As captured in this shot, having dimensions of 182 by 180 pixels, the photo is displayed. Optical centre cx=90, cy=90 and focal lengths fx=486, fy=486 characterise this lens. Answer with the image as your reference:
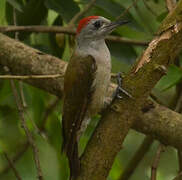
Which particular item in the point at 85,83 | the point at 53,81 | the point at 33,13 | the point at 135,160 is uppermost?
the point at 33,13

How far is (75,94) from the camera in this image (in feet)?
11.0

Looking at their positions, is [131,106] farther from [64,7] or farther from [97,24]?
[64,7]

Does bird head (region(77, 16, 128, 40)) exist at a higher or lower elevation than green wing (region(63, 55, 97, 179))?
higher

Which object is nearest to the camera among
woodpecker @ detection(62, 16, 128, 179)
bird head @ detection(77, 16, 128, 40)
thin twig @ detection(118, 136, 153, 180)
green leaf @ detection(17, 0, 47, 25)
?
woodpecker @ detection(62, 16, 128, 179)

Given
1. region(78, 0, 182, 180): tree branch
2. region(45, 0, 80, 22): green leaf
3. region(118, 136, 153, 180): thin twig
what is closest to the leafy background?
region(45, 0, 80, 22): green leaf

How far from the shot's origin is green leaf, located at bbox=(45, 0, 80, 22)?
12.2ft

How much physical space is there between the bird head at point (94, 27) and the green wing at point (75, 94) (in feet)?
0.94

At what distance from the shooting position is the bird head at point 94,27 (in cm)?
369

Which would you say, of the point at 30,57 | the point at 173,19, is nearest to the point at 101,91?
the point at 30,57

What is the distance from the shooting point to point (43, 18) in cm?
410

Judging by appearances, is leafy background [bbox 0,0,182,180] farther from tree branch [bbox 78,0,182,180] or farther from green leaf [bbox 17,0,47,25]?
tree branch [bbox 78,0,182,180]

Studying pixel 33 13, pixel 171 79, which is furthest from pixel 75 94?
pixel 33 13

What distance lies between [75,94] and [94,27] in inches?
26.9

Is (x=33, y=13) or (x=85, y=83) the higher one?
(x=33, y=13)
